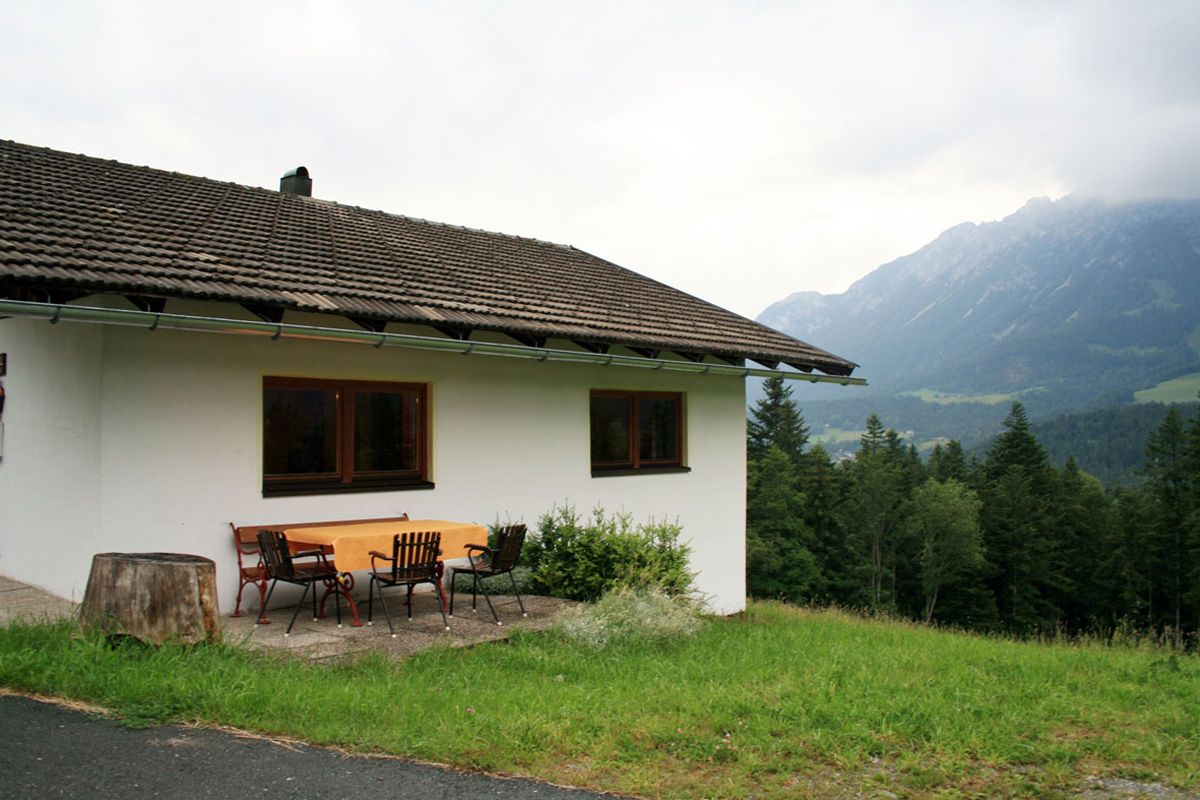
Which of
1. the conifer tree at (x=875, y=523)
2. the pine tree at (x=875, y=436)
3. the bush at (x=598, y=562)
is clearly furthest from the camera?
the pine tree at (x=875, y=436)

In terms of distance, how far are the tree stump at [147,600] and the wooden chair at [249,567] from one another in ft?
7.18

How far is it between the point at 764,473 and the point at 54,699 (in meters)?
55.6

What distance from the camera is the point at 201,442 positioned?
28.4 ft

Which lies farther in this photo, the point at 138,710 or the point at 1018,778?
the point at 138,710

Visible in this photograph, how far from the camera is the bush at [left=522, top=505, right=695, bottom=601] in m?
10.1

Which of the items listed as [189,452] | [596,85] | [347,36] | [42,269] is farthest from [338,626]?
[596,85]

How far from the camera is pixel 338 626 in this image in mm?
8234

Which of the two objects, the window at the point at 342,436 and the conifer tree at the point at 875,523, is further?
the conifer tree at the point at 875,523

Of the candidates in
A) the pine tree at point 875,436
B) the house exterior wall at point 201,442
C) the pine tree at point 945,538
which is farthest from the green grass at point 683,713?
the pine tree at point 875,436

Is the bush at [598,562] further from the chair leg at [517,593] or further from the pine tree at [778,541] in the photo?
the pine tree at [778,541]

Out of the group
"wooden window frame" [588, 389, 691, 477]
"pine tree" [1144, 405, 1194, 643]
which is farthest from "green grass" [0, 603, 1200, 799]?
"pine tree" [1144, 405, 1194, 643]

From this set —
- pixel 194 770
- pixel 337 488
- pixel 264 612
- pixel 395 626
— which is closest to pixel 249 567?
pixel 264 612

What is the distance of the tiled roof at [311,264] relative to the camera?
8.23 metres

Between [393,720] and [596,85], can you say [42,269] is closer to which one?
[393,720]
